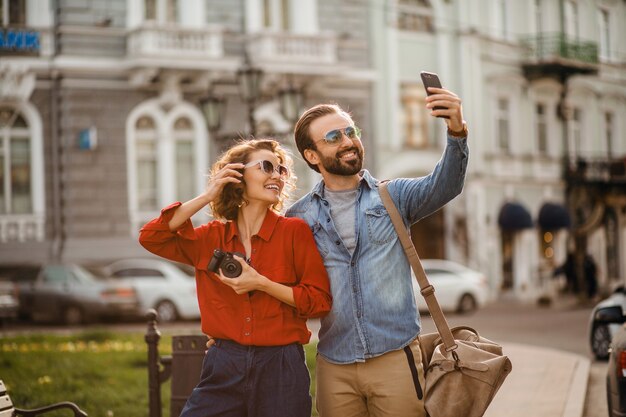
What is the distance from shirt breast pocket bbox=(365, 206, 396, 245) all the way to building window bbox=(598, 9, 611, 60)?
38078 mm

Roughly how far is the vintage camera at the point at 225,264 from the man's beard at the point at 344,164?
66 cm

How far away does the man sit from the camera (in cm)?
489

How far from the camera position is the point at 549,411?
10148 mm

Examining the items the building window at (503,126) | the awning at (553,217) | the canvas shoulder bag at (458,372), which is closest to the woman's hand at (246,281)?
the canvas shoulder bag at (458,372)

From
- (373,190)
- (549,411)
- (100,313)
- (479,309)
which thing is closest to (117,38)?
(100,313)

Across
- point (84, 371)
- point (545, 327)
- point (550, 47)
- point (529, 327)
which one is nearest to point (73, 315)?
point (529, 327)

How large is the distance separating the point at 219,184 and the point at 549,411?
6.17m

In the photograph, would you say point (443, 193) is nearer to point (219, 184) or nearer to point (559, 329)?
point (219, 184)

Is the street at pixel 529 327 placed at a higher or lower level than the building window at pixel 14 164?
lower

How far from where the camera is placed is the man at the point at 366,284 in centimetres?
489

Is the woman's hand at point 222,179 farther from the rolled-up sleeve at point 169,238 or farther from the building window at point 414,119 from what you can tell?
the building window at point 414,119

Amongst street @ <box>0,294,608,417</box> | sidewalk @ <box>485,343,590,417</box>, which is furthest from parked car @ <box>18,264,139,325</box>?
sidewalk @ <box>485,343,590,417</box>

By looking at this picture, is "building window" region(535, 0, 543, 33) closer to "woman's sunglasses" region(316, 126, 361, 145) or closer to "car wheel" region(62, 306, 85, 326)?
"car wheel" region(62, 306, 85, 326)

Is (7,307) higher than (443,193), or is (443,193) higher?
(443,193)
